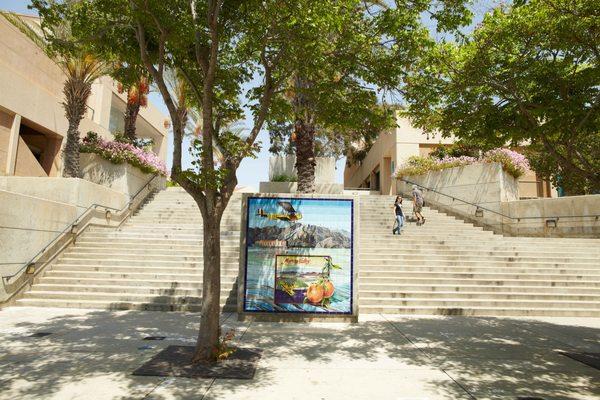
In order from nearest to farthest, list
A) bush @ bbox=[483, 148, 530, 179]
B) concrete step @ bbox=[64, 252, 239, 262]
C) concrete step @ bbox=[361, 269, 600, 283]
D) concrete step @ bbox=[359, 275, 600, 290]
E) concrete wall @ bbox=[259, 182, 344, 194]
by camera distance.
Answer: concrete step @ bbox=[359, 275, 600, 290]
concrete step @ bbox=[361, 269, 600, 283]
concrete step @ bbox=[64, 252, 239, 262]
bush @ bbox=[483, 148, 530, 179]
concrete wall @ bbox=[259, 182, 344, 194]

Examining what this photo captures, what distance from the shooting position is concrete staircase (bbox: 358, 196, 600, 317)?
1059cm

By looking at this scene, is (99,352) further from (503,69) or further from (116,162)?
(116,162)

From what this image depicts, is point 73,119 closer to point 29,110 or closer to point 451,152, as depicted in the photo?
point 29,110

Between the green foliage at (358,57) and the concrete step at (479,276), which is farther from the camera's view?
the concrete step at (479,276)

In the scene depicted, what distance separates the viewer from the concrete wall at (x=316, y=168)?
24500 millimetres

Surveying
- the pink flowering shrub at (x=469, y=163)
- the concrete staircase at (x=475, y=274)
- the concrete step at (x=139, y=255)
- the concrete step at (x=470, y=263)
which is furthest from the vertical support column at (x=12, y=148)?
the pink flowering shrub at (x=469, y=163)

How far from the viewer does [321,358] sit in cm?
623

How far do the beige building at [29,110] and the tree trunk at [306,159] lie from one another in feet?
35.1

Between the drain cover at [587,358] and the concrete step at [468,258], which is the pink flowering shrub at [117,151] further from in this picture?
the drain cover at [587,358]

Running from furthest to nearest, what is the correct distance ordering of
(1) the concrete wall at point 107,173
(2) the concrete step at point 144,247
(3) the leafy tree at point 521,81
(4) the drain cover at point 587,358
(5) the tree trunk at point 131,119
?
(5) the tree trunk at point 131,119, (1) the concrete wall at point 107,173, (2) the concrete step at point 144,247, (3) the leafy tree at point 521,81, (4) the drain cover at point 587,358

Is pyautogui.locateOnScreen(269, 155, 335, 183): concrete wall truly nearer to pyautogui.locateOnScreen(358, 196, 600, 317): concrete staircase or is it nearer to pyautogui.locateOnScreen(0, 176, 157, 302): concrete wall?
pyautogui.locateOnScreen(358, 196, 600, 317): concrete staircase

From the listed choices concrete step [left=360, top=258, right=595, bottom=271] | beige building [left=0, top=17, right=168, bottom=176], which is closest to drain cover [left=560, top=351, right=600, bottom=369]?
concrete step [left=360, top=258, right=595, bottom=271]

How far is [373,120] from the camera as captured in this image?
8688mm

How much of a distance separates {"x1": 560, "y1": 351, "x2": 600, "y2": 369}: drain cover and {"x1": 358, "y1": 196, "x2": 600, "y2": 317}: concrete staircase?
12.0 ft
